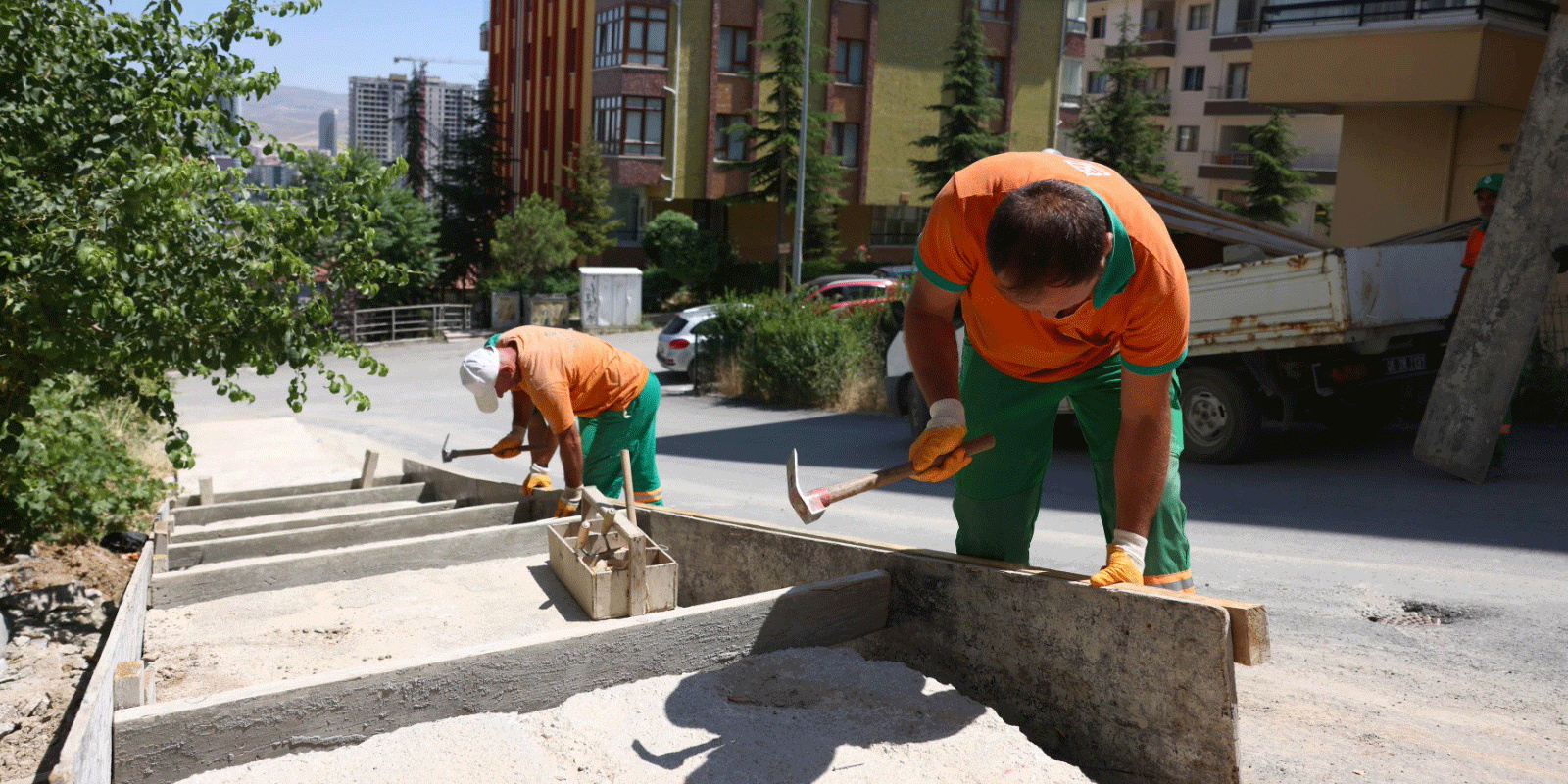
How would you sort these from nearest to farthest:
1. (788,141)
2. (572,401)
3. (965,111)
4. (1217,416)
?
1. (572,401)
2. (1217,416)
3. (788,141)
4. (965,111)

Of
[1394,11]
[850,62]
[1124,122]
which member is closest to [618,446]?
[1394,11]

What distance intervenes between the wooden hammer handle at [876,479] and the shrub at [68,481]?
4.81 metres

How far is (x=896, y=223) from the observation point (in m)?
46.7

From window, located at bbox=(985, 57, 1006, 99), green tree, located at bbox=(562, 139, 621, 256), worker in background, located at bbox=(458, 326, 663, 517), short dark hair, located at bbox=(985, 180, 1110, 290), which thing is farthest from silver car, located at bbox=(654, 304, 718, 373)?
window, located at bbox=(985, 57, 1006, 99)

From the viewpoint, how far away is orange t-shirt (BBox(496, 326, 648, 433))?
6.06 metres

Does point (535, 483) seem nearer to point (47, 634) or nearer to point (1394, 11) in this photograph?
point (47, 634)

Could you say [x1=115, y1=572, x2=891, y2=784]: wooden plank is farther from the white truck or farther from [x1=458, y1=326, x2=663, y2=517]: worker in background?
the white truck

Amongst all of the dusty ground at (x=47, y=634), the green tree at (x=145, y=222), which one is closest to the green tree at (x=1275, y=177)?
the green tree at (x=145, y=222)

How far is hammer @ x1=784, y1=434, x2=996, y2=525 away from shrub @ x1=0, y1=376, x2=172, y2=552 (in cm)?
473

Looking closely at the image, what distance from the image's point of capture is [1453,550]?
23.7 feet

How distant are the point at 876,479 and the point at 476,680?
1262 mm

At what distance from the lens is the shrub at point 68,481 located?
698 cm

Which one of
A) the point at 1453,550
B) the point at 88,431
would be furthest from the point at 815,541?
the point at 88,431

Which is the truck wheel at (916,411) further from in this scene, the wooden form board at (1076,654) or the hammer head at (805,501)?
the hammer head at (805,501)
